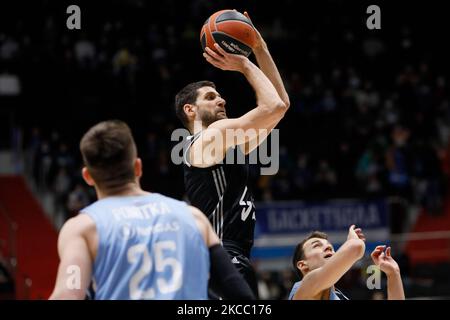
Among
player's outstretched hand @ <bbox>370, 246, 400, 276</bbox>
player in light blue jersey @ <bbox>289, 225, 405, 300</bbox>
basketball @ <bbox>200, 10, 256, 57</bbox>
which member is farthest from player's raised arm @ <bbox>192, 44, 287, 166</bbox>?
player's outstretched hand @ <bbox>370, 246, 400, 276</bbox>

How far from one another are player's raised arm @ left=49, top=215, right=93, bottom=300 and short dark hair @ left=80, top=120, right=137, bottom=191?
9.3 inches

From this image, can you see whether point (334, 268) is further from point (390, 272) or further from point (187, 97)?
point (187, 97)

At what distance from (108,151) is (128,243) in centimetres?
35

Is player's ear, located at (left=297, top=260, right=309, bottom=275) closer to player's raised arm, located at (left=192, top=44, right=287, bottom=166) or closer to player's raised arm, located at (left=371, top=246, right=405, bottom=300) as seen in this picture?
player's raised arm, located at (left=371, top=246, right=405, bottom=300)

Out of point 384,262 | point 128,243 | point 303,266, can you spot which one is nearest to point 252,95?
point 303,266

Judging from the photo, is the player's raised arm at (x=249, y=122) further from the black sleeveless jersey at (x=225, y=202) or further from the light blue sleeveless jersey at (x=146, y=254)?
the light blue sleeveless jersey at (x=146, y=254)

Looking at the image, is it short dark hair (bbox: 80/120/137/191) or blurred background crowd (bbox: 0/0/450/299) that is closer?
short dark hair (bbox: 80/120/137/191)

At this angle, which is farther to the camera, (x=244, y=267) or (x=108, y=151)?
(x=244, y=267)

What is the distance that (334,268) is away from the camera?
430cm

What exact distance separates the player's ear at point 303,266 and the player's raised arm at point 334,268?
39 cm

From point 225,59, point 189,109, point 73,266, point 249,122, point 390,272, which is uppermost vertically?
point 225,59

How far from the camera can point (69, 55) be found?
16.0 m

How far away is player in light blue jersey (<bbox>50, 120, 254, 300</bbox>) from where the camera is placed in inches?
118
